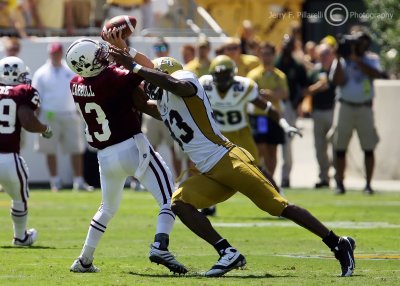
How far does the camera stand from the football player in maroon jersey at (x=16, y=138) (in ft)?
38.7

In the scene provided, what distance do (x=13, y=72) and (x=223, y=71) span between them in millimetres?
2883

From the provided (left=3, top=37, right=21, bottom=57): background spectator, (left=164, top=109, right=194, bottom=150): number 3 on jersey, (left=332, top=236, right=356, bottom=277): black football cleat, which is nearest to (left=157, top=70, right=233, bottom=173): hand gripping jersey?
(left=164, top=109, right=194, bottom=150): number 3 on jersey

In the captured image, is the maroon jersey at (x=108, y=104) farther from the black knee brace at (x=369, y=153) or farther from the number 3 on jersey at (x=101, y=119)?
the black knee brace at (x=369, y=153)

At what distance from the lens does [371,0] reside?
2169cm

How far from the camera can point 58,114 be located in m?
19.7

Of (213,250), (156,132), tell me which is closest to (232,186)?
(213,250)

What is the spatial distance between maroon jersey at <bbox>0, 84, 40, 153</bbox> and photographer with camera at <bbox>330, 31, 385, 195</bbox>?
714cm

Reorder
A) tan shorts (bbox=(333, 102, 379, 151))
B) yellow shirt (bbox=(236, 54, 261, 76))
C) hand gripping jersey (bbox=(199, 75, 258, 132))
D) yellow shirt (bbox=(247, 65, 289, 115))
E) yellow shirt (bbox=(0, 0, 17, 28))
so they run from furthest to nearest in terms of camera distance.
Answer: yellow shirt (bbox=(0, 0, 17, 28))
yellow shirt (bbox=(236, 54, 261, 76))
yellow shirt (bbox=(247, 65, 289, 115))
tan shorts (bbox=(333, 102, 379, 151))
hand gripping jersey (bbox=(199, 75, 258, 132))

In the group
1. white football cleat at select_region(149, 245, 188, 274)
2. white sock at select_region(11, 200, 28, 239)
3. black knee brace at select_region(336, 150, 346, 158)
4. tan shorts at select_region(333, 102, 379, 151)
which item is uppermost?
white football cleat at select_region(149, 245, 188, 274)

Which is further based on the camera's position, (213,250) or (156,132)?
(156,132)

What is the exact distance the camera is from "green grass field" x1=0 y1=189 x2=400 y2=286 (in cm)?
920

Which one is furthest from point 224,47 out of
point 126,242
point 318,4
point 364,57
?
point 318,4

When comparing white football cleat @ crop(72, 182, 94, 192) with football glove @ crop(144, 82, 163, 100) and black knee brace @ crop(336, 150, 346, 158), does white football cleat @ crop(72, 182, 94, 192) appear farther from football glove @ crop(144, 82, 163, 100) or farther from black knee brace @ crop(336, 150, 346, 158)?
football glove @ crop(144, 82, 163, 100)

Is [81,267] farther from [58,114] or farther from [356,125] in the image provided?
[58,114]
